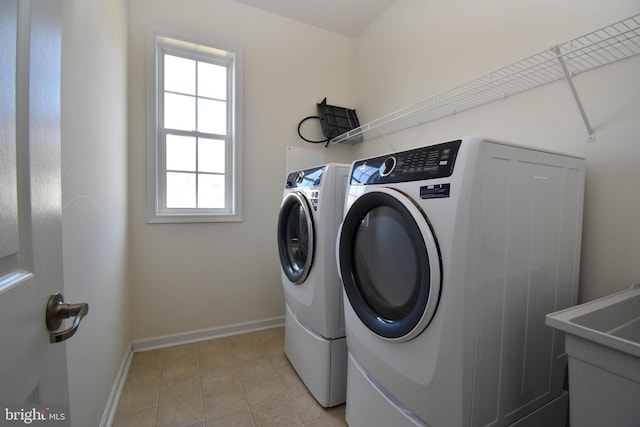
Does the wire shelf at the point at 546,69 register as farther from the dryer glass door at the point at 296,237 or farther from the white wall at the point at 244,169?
the white wall at the point at 244,169

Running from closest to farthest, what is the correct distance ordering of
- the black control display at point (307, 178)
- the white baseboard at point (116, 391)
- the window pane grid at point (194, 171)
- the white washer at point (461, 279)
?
1. the white washer at point (461, 279)
2. the white baseboard at point (116, 391)
3. the black control display at point (307, 178)
4. the window pane grid at point (194, 171)

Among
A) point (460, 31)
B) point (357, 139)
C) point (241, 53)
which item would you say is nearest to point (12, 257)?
point (460, 31)

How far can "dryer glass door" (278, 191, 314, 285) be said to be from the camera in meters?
1.49

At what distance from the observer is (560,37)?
123 centimetres

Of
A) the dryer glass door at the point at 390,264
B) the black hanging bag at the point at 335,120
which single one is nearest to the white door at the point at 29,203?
the dryer glass door at the point at 390,264

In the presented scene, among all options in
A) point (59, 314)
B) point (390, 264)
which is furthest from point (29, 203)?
point (390, 264)

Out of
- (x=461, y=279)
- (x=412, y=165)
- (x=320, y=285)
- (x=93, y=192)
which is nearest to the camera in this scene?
(x=461, y=279)

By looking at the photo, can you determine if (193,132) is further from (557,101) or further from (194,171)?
(557,101)

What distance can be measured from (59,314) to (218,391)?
1.38 m

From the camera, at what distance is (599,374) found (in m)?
0.67

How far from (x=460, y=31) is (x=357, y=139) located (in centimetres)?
120

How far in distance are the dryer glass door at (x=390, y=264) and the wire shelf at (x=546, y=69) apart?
0.77 metres

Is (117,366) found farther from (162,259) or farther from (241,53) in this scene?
(241,53)

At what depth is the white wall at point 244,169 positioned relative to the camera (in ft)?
6.73
